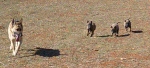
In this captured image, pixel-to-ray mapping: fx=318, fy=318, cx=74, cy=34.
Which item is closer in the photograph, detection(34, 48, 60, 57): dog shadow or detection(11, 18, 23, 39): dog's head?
detection(11, 18, 23, 39): dog's head

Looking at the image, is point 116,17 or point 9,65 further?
point 116,17

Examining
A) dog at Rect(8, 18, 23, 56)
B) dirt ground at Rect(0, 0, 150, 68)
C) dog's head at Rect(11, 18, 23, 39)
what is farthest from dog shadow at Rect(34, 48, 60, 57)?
dog's head at Rect(11, 18, 23, 39)

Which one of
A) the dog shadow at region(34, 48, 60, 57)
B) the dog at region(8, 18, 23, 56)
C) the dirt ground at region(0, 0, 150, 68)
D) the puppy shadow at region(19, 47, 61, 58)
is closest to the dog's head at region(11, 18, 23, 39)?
the dog at region(8, 18, 23, 56)

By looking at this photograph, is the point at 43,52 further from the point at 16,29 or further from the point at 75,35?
the point at 75,35

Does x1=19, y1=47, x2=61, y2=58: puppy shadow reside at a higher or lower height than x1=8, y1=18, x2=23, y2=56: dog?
lower

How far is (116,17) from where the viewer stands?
31.4 m

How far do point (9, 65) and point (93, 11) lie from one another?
1887cm

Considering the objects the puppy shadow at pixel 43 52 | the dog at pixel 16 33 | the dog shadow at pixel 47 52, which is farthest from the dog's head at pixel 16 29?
the dog shadow at pixel 47 52

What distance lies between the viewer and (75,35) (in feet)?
79.8

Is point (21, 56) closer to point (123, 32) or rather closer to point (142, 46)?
point (142, 46)

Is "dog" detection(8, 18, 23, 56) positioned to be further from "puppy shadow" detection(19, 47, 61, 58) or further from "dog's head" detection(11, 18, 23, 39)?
"puppy shadow" detection(19, 47, 61, 58)

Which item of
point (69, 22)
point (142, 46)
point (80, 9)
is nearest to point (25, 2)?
point (80, 9)

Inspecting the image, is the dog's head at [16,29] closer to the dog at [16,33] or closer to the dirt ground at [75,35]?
the dog at [16,33]

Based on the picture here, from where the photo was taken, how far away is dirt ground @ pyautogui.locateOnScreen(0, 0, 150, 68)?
57.9 feet
